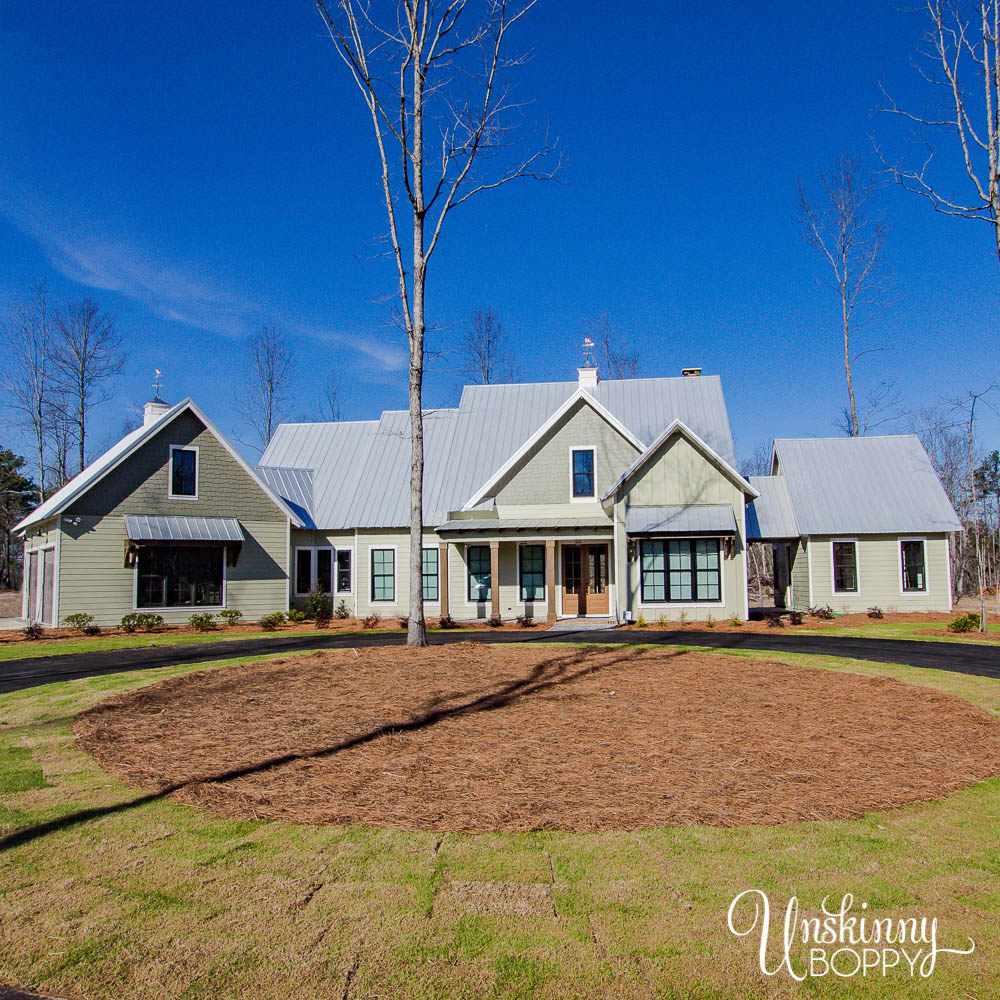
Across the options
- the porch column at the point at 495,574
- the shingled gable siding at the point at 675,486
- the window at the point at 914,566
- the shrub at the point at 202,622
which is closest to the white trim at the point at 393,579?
the porch column at the point at 495,574

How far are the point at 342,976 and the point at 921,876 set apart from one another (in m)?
3.17

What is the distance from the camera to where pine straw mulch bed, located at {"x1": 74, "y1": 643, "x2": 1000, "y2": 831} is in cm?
552

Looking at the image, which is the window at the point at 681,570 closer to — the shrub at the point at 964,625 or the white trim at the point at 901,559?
the shrub at the point at 964,625

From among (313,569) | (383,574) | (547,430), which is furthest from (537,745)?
(313,569)

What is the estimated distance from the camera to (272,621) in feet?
75.1

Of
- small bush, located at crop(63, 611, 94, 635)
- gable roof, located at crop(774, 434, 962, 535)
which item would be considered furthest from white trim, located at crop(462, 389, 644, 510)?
small bush, located at crop(63, 611, 94, 635)

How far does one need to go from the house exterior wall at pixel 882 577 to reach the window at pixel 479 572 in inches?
404

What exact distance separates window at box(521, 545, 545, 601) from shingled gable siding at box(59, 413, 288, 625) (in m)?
7.61

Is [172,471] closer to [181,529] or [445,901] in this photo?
[181,529]

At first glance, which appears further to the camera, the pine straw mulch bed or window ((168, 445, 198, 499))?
window ((168, 445, 198, 499))

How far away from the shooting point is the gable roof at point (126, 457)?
2183 cm

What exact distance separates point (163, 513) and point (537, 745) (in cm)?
1921

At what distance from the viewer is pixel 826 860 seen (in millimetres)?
4582

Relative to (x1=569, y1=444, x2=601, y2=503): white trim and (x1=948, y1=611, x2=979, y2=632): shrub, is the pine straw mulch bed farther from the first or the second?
(x1=569, y1=444, x2=601, y2=503): white trim
